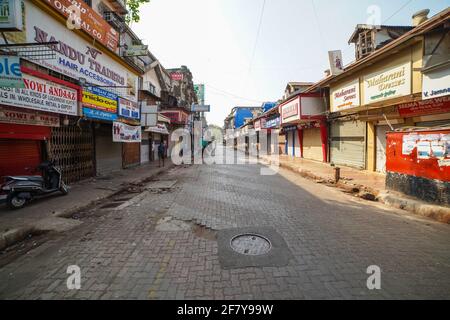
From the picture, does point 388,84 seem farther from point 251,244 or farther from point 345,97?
point 251,244

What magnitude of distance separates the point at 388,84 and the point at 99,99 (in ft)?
42.4

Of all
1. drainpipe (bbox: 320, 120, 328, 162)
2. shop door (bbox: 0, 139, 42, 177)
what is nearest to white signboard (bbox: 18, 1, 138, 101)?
shop door (bbox: 0, 139, 42, 177)

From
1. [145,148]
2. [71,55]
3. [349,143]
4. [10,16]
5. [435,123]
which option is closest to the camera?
[10,16]

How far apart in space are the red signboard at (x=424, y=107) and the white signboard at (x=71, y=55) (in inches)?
528

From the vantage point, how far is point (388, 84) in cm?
963

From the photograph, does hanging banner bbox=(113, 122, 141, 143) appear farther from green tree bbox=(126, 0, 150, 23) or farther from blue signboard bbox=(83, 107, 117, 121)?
green tree bbox=(126, 0, 150, 23)

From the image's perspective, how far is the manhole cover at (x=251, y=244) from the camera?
399 cm

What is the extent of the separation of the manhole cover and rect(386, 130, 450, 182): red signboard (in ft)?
18.2

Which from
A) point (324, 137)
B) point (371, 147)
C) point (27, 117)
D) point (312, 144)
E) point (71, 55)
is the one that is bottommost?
point (371, 147)

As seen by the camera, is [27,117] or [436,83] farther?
[27,117]

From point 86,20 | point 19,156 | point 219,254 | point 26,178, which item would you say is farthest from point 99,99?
point 219,254

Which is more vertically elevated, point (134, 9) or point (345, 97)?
point (134, 9)
